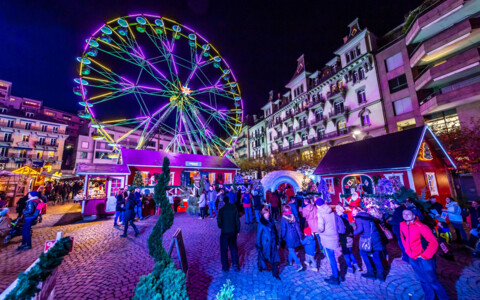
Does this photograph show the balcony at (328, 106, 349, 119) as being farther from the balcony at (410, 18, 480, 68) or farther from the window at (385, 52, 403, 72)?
the balcony at (410, 18, 480, 68)

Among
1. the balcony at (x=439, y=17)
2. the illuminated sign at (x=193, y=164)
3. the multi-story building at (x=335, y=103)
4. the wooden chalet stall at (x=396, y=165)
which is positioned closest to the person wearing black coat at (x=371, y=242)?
the wooden chalet stall at (x=396, y=165)

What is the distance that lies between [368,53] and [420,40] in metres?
5.27

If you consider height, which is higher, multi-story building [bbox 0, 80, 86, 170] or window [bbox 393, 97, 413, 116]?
multi-story building [bbox 0, 80, 86, 170]

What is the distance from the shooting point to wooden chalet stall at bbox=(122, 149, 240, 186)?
20.4 meters

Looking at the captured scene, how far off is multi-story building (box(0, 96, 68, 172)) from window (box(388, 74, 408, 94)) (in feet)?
168

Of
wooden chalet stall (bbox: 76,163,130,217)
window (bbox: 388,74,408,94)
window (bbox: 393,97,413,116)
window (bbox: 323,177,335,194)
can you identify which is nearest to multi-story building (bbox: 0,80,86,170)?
wooden chalet stall (bbox: 76,163,130,217)

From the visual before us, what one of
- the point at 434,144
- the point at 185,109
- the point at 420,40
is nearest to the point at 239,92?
the point at 185,109

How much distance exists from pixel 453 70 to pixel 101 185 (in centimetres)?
3434

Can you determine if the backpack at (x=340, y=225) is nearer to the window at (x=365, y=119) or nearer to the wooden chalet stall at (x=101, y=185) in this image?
the wooden chalet stall at (x=101, y=185)

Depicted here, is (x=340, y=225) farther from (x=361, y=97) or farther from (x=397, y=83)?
(x=361, y=97)

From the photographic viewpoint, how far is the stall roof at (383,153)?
432 inches

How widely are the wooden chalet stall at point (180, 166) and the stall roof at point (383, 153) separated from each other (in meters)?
13.6

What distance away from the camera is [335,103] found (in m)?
29.6

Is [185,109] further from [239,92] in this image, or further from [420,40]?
[420,40]
